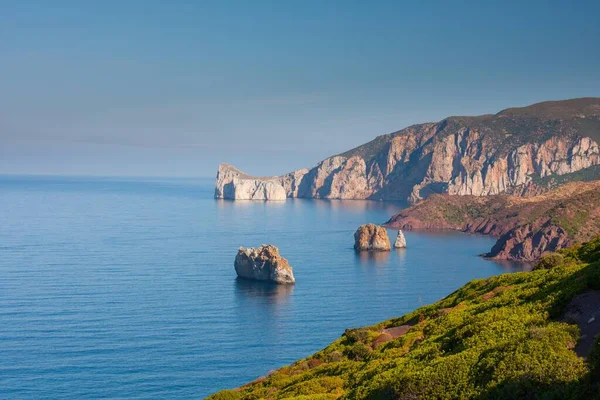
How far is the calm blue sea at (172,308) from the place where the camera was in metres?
77.2

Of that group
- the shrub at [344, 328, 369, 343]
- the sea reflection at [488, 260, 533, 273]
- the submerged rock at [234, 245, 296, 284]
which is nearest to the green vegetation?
the shrub at [344, 328, 369, 343]

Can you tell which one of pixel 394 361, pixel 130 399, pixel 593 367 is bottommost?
pixel 130 399

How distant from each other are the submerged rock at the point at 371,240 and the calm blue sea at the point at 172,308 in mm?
6200

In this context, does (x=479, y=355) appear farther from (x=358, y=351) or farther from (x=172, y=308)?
(x=172, y=308)

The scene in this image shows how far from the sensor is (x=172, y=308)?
111375 mm

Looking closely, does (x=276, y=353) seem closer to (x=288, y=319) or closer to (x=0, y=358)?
(x=288, y=319)

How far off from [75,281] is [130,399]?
67.7 m

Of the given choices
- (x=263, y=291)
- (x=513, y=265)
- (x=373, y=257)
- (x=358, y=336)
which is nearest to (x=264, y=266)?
(x=263, y=291)

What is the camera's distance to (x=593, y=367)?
618 inches

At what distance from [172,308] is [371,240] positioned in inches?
3583

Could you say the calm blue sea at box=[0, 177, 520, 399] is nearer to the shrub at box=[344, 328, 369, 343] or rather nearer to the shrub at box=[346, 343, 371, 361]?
the shrub at box=[344, 328, 369, 343]

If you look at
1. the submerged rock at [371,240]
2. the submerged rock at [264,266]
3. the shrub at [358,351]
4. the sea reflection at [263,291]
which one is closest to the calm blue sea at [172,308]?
the sea reflection at [263,291]

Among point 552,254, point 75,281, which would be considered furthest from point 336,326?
point 552,254

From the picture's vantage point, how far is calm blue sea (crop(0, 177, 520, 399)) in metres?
77.2
